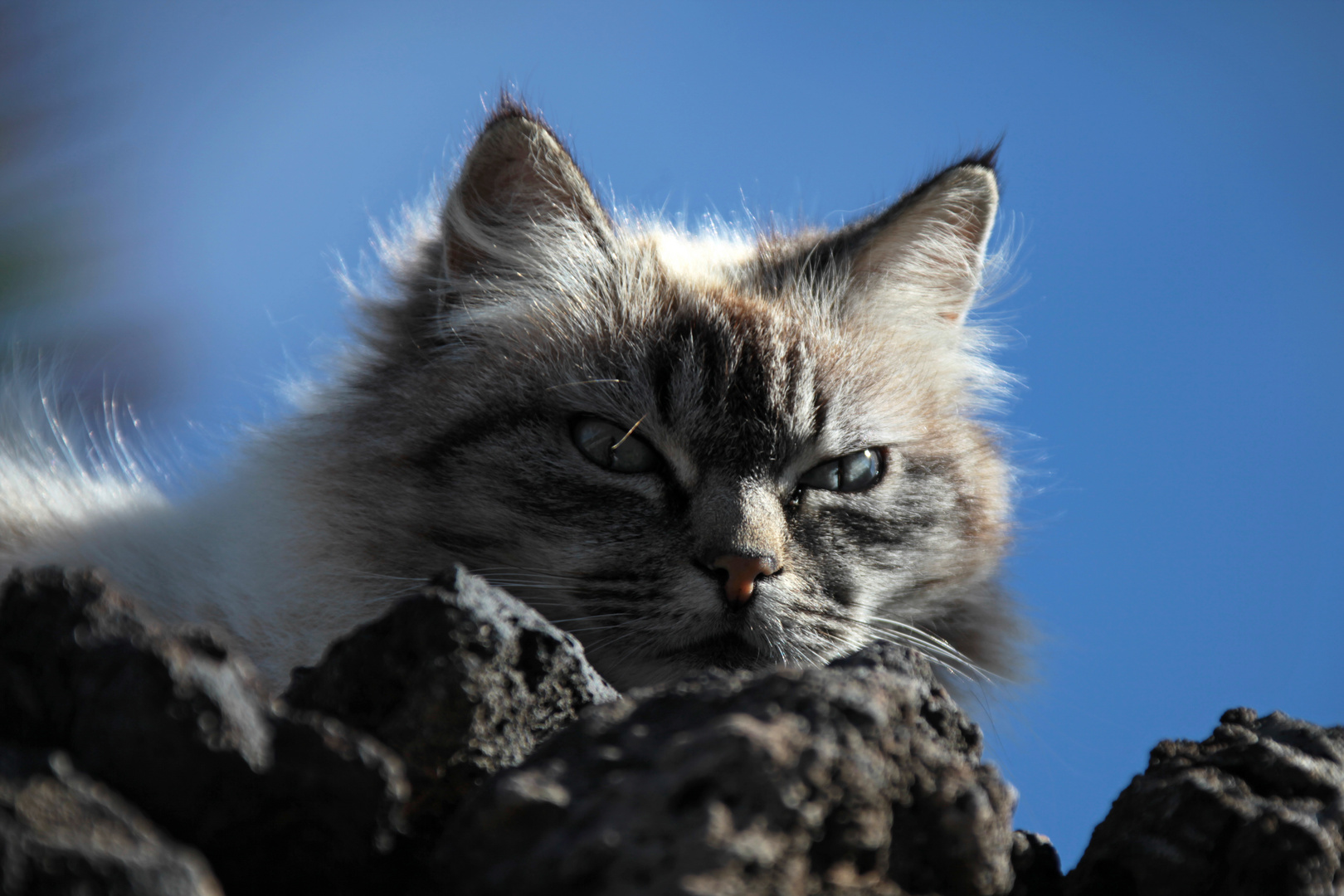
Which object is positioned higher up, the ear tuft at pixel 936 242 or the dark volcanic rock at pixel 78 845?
the ear tuft at pixel 936 242

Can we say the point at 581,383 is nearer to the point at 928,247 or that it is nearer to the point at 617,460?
the point at 617,460

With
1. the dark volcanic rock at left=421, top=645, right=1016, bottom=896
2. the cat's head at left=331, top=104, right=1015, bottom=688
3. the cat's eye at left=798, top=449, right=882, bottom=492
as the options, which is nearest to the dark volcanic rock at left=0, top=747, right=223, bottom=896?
the dark volcanic rock at left=421, top=645, right=1016, bottom=896

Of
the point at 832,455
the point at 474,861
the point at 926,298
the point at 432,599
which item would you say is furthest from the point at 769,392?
the point at 474,861

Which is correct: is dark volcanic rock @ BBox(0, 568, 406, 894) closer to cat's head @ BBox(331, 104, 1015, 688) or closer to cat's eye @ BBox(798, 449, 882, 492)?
cat's head @ BBox(331, 104, 1015, 688)

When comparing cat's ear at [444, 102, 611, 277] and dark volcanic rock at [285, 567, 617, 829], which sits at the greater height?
cat's ear at [444, 102, 611, 277]

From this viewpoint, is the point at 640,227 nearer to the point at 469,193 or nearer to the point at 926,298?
the point at 469,193

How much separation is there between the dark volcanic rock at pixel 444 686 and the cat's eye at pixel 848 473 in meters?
0.97

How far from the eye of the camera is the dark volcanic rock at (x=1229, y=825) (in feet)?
2.91

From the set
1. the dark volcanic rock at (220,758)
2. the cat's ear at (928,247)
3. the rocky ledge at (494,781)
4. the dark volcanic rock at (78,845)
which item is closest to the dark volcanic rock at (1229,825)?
the rocky ledge at (494,781)

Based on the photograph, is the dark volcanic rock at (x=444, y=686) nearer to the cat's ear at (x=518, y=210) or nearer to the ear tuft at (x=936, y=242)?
the cat's ear at (x=518, y=210)

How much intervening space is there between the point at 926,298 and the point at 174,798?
2.03m

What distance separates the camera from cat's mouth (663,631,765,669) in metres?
1.56

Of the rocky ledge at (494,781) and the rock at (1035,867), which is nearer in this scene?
the rocky ledge at (494,781)

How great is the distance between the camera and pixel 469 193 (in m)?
2.10
